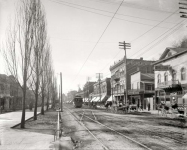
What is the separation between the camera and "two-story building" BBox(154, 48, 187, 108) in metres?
29.6

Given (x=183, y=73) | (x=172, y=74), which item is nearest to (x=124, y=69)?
(x=172, y=74)

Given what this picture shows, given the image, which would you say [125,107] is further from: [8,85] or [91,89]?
[91,89]

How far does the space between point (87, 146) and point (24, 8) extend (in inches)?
372

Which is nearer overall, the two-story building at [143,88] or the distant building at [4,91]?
the two-story building at [143,88]

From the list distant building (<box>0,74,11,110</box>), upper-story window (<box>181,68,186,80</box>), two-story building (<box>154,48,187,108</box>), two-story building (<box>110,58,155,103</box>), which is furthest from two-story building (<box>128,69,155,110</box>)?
distant building (<box>0,74,11,110</box>)

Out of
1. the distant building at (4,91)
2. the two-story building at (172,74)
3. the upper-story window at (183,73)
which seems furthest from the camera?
the distant building at (4,91)

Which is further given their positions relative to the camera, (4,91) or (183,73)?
(4,91)

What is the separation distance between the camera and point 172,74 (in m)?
32.4

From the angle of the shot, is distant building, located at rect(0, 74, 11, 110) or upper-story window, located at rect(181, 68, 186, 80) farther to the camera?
distant building, located at rect(0, 74, 11, 110)

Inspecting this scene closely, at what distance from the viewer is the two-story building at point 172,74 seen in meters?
29.6

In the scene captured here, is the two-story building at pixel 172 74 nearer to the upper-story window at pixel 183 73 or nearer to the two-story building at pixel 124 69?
the upper-story window at pixel 183 73

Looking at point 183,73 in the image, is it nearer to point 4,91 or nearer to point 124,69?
point 124,69

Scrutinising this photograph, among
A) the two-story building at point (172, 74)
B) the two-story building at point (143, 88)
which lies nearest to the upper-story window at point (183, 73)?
the two-story building at point (172, 74)

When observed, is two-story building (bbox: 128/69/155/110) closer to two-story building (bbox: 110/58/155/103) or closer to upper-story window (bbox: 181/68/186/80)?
two-story building (bbox: 110/58/155/103)
